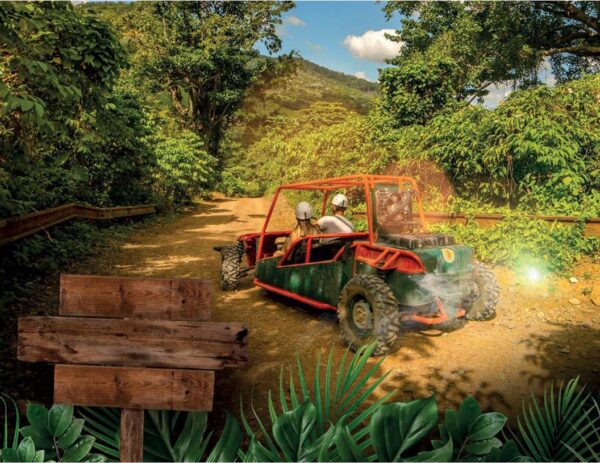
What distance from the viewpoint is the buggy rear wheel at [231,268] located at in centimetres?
665

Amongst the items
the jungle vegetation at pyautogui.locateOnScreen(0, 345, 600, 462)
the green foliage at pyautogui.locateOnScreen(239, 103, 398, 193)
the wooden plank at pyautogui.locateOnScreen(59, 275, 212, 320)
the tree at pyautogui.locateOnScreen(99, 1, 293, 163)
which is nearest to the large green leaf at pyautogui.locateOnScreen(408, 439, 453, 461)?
the jungle vegetation at pyautogui.locateOnScreen(0, 345, 600, 462)

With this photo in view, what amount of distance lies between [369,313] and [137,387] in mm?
2901

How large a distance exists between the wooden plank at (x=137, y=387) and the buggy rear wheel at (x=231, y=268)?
467 centimetres

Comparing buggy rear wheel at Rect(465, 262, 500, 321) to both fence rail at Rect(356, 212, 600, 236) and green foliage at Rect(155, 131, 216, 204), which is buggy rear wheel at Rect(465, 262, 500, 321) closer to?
fence rail at Rect(356, 212, 600, 236)

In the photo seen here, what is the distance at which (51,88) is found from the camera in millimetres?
3936

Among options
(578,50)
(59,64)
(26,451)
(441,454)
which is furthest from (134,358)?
(578,50)

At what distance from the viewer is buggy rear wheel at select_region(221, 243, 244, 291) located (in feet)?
21.8

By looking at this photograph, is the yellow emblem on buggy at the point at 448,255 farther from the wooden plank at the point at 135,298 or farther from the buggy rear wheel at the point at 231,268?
the buggy rear wheel at the point at 231,268

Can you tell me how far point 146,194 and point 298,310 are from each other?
1043 centimetres

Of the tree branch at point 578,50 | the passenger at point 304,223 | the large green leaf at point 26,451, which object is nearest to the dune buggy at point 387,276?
the passenger at point 304,223

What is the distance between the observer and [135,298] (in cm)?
212

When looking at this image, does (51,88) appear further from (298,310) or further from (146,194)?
(146,194)

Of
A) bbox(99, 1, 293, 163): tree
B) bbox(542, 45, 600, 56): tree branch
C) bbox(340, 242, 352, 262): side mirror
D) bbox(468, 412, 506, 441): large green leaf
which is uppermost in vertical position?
bbox(99, 1, 293, 163): tree

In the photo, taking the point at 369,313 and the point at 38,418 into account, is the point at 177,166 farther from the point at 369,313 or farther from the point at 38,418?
the point at 38,418
